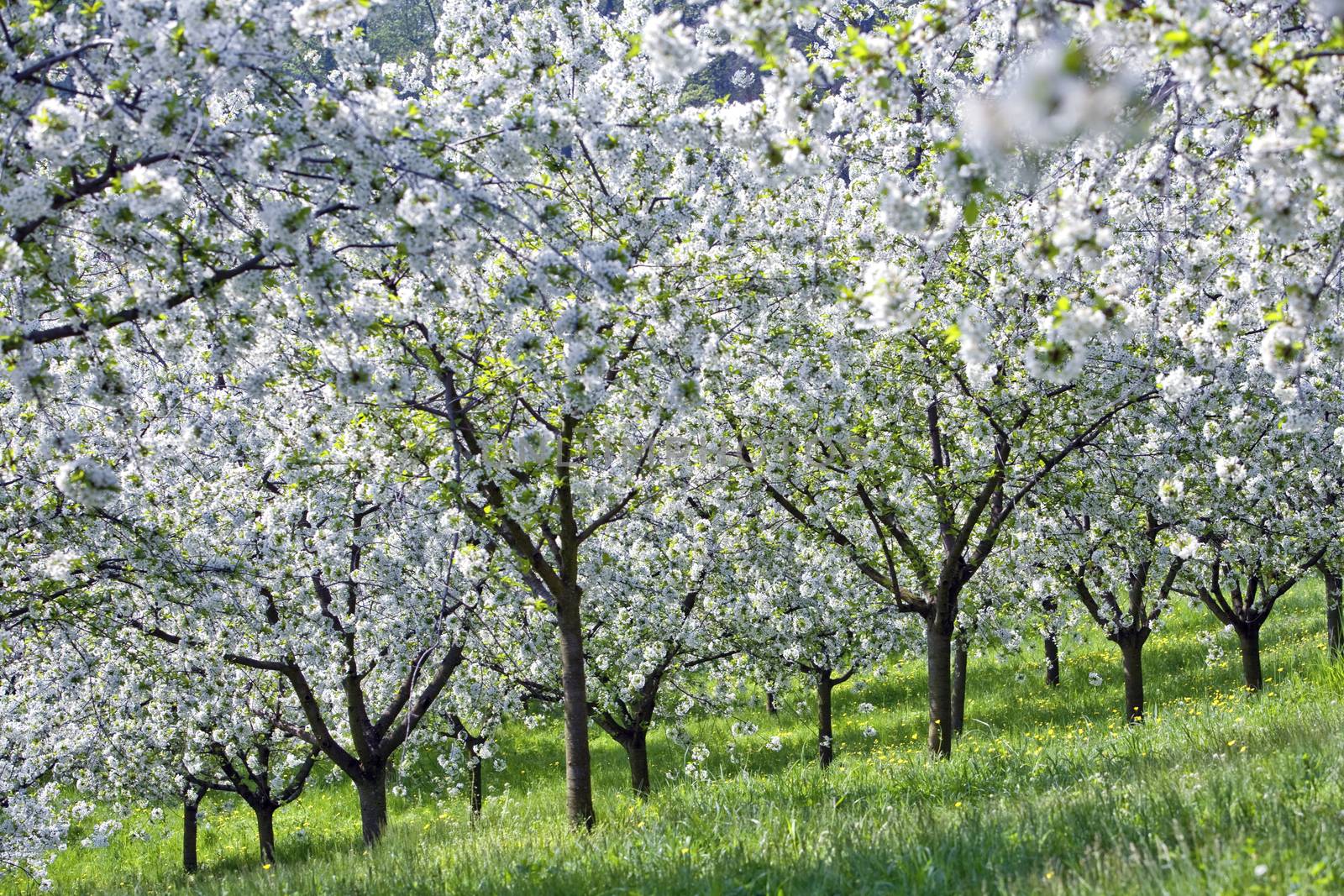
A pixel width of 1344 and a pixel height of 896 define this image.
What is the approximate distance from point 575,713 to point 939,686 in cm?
480

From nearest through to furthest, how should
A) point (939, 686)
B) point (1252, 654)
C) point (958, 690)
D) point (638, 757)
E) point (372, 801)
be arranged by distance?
point (939, 686) → point (372, 801) → point (638, 757) → point (1252, 654) → point (958, 690)

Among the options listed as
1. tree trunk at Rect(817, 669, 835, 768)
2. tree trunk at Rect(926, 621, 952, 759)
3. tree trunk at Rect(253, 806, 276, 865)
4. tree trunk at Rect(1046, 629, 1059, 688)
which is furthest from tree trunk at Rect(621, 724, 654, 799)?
tree trunk at Rect(1046, 629, 1059, 688)

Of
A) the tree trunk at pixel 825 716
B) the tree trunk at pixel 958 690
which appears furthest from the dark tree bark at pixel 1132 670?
the tree trunk at pixel 825 716

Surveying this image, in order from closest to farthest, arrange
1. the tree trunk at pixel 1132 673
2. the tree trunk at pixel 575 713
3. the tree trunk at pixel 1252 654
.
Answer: the tree trunk at pixel 575 713
the tree trunk at pixel 1132 673
the tree trunk at pixel 1252 654

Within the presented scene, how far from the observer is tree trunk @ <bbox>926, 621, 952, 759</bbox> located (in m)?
10.8

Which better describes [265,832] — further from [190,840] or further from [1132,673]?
[1132,673]

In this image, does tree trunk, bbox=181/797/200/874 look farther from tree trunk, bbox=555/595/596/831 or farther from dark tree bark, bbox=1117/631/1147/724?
dark tree bark, bbox=1117/631/1147/724

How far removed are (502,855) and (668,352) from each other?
3.48m

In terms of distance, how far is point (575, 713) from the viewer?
8008 mm

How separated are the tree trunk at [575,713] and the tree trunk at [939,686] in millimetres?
4483

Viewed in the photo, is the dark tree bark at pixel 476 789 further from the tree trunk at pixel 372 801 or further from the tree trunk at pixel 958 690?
the tree trunk at pixel 958 690

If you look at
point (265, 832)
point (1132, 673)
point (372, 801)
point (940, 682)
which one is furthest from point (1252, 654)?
point (265, 832)

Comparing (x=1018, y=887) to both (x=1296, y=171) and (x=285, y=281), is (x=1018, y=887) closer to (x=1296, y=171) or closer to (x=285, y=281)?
(x=1296, y=171)

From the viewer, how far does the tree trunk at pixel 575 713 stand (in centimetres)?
789
